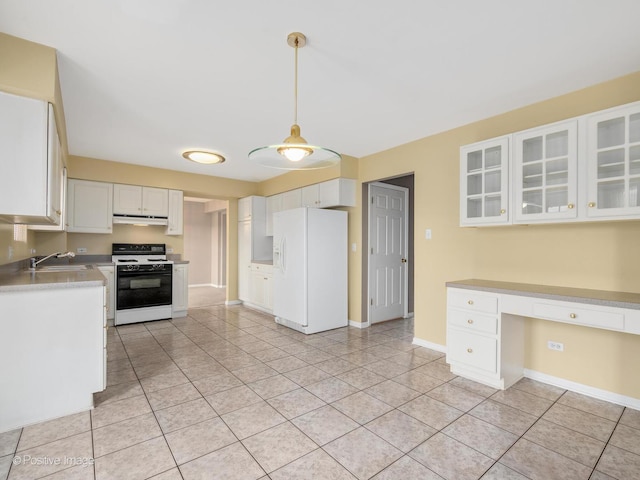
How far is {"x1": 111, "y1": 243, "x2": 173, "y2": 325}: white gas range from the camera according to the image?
4730 mm

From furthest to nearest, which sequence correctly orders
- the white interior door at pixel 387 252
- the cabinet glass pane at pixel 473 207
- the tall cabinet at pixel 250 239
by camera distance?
the tall cabinet at pixel 250 239
the white interior door at pixel 387 252
the cabinet glass pane at pixel 473 207

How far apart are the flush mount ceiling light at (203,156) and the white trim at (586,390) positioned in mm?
4491

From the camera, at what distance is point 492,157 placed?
297 cm

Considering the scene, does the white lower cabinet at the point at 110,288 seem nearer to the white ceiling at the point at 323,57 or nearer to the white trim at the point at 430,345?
the white ceiling at the point at 323,57

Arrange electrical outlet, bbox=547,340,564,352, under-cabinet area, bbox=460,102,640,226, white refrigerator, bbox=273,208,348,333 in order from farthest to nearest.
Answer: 1. white refrigerator, bbox=273,208,348,333
2. electrical outlet, bbox=547,340,564,352
3. under-cabinet area, bbox=460,102,640,226

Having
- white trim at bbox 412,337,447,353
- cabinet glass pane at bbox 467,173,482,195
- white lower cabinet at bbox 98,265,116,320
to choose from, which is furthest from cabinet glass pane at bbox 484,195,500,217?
white lower cabinet at bbox 98,265,116,320

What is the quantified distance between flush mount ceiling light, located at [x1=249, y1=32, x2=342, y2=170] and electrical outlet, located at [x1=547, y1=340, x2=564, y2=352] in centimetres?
246

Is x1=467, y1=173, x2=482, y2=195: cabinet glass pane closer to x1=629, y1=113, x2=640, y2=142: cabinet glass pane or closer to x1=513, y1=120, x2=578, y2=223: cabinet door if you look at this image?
x1=513, y1=120, x2=578, y2=223: cabinet door

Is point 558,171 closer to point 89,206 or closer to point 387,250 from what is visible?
point 387,250

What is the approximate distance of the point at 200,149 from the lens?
4422mm

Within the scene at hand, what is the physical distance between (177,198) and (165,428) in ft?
13.7

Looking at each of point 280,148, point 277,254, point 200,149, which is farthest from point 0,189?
point 277,254

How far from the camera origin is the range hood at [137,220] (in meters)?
5.06

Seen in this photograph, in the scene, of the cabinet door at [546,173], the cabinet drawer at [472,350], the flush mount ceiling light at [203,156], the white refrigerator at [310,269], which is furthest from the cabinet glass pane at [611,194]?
the flush mount ceiling light at [203,156]
